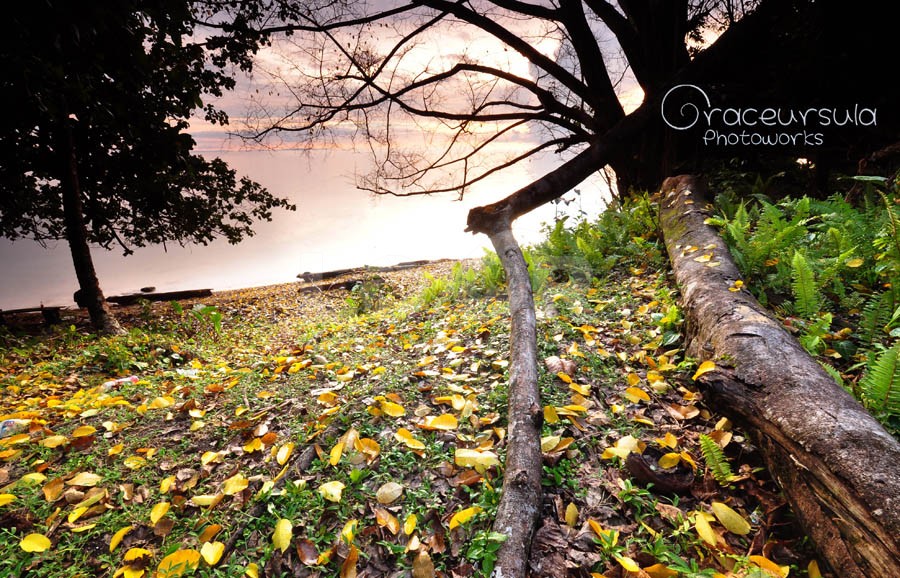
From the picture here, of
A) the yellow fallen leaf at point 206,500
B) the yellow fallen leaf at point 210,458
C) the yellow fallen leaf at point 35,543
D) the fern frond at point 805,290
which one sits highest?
the fern frond at point 805,290

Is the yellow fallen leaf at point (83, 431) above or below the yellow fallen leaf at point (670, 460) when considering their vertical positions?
above

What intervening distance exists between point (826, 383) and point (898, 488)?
1.72 feet

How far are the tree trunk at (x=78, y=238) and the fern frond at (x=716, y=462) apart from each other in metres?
7.44

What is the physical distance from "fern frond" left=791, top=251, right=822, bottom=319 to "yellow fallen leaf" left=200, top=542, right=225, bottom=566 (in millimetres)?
3353

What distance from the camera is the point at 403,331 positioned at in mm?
3996

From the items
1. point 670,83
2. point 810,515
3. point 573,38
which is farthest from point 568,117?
point 810,515

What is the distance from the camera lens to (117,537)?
4.91ft

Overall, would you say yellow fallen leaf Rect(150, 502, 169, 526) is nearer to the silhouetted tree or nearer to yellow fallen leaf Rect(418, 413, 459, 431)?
yellow fallen leaf Rect(418, 413, 459, 431)

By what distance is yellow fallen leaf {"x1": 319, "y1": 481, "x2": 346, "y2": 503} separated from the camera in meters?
1.59

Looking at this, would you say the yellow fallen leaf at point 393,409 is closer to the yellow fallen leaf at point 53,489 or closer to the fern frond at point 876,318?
the yellow fallen leaf at point 53,489

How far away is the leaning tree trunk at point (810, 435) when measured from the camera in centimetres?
105

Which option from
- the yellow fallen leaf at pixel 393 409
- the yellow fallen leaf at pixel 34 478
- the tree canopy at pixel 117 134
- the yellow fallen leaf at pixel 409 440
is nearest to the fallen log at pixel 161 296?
the tree canopy at pixel 117 134

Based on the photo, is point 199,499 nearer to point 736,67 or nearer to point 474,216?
point 474,216

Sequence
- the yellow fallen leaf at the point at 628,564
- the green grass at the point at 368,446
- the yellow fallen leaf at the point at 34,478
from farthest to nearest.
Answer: the yellow fallen leaf at the point at 34,478 < the green grass at the point at 368,446 < the yellow fallen leaf at the point at 628,564
